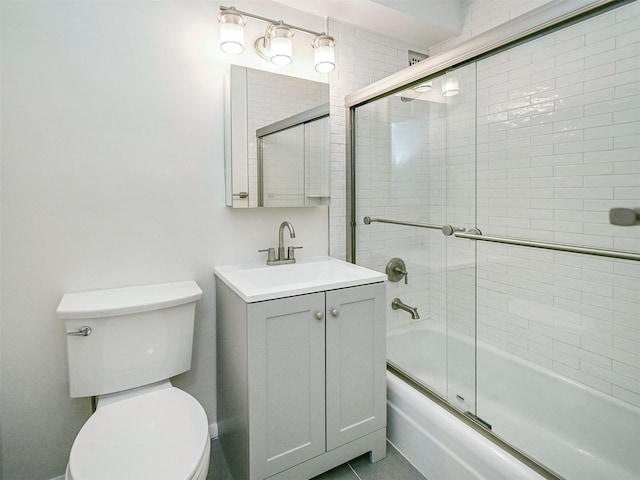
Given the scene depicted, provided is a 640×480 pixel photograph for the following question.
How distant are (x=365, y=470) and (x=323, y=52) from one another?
208cm

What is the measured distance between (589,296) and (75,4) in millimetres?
2556

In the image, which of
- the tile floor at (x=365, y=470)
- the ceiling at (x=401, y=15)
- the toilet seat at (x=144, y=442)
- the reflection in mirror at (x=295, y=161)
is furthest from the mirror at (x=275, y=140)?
the tile floor at (x=365, y=470)

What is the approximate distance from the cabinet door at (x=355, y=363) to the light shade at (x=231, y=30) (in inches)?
48.2

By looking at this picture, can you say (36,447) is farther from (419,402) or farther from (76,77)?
(419,402)

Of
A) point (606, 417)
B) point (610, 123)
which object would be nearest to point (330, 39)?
point (610, 123)

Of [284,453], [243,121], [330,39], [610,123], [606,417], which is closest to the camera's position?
[610,123]

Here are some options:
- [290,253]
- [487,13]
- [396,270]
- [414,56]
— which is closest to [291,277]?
[290,253]

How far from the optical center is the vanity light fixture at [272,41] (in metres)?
1.67

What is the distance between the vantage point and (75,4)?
1.47 metres

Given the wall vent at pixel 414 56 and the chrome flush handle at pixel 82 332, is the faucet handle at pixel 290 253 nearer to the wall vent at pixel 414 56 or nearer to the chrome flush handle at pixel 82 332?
the chrome flush handle at pixel 82 332

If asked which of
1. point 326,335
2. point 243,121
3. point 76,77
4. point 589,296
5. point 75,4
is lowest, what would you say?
point 326,335

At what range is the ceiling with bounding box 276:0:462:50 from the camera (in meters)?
1.97

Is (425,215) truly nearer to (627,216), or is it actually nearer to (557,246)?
(557,246)

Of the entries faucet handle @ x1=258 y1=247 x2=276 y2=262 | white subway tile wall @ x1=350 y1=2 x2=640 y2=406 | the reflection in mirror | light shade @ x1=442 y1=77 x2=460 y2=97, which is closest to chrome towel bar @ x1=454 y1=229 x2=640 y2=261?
white subway tile wall @ x1=350 y1=2 x2=640 y2=406
